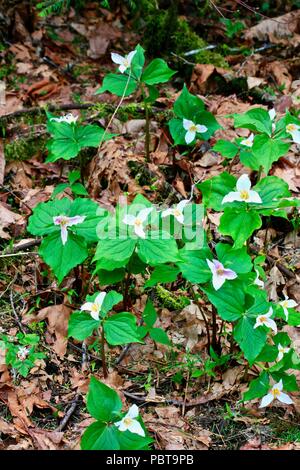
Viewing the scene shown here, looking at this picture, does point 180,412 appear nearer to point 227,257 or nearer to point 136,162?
point 227,257

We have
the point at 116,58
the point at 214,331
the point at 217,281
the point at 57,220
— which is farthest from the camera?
the point at 116,58

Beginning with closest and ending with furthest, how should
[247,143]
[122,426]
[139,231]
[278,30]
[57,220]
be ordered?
1. [122,426]
2. [139,231]
3. [57,220]
4. [247,143]
5. [278,30]

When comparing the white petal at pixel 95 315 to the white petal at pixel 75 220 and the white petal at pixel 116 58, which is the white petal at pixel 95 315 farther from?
the white petal at pixel 116 58

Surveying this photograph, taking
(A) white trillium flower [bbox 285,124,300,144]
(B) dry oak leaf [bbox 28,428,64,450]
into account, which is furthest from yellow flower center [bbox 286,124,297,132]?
(B) dry oak leaf [bbox 28,428,64,450]

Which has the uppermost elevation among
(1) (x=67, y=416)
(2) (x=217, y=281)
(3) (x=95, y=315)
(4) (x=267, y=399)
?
(2) (x=217, y=281)

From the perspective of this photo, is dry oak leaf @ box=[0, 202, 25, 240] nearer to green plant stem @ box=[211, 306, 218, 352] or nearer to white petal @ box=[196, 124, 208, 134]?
white petal @ box=[196, 124, 208, 134]

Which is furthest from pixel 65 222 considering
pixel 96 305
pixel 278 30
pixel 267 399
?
pixel 278 30

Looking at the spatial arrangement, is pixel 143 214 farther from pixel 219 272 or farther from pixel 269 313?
pixel 269 313
